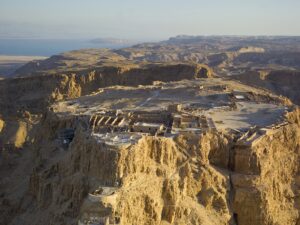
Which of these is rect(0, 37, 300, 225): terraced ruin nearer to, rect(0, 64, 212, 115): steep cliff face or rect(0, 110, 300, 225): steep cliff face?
rect(0, 110, 300, 225): steep cliff face

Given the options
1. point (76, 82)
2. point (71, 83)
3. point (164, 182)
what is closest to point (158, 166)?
point (164, 182)

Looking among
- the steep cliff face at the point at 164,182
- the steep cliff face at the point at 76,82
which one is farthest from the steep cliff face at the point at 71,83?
the steep cliff face at the point at 164,182

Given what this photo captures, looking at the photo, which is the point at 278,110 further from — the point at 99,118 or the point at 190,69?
the point at 190,69

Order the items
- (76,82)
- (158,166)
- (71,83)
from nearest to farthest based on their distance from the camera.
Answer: (158,166) → (71,83) → (76,82)

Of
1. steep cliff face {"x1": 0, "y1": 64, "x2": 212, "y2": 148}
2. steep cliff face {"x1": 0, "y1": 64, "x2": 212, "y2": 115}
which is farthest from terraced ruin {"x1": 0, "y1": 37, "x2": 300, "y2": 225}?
steep cliff face {"x1": 0, "y1": 64, "x2": 212, "y2": 115}

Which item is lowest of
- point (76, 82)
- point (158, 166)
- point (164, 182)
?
point (76, 82)

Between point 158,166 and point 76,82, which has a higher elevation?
point 158,166

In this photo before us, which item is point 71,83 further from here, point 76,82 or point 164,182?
point 164,182

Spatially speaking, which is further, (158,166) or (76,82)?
(76,82)

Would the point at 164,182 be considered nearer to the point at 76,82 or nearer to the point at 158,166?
the point at 158,166

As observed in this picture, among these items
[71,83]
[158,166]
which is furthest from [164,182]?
[71,83]

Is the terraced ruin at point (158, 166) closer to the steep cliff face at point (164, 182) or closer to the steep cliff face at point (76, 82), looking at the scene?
the steep cliff face at point (164, 182)

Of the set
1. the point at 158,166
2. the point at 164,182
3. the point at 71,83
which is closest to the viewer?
the point at 164,182

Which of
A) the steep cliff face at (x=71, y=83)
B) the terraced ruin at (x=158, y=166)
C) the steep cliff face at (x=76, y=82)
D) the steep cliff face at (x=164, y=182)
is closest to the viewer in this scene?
the steep cliff face at (x=164, y=182)
